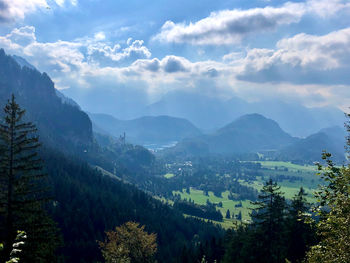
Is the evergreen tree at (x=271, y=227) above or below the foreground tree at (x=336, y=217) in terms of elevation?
below

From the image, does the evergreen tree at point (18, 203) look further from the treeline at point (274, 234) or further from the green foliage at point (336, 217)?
the treeline at point (274, 234)

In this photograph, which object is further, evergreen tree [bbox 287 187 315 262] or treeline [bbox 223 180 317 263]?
evergreen tree [bbox 287 187 315 262]

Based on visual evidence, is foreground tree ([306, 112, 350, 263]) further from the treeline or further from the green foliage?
the treeline

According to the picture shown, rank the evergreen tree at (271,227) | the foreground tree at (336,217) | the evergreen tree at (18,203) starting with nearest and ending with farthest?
the foreground tree at (336,217) → the evergreen tree at (18,203) → the evergreen tree at (271,227)

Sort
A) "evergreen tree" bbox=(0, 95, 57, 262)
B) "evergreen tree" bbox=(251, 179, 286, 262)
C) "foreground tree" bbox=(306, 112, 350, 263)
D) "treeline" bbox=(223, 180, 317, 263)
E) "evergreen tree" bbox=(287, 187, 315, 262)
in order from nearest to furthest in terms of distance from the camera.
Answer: "foreground tree" bbox=(306, 112, 350, 263) → "evergreen tree" bbox=(0, 95, 57, 262) → "evergreen tree" bbox=(251, 179, 286, 262) → "treeline" bbox=(223, 180, 317, 263) → "evergreen tree" bbox=(287, 187, 315, 262)

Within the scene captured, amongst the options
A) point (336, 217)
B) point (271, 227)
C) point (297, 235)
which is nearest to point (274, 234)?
point (271, 227)

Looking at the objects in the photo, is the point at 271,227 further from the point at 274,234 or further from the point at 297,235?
the point at 297,235

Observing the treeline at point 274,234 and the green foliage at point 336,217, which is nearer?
the green foliage at point 336,217

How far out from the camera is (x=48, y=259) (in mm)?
32344

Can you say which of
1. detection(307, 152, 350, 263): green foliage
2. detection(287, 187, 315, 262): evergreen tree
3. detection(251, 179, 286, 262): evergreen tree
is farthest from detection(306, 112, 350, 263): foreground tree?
detection(287, 187, 315, 262): evergreen tree

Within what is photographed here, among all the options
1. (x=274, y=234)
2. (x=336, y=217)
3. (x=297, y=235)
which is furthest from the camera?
(x=297, y=235)

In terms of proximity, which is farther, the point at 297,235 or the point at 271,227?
the point at 297,235

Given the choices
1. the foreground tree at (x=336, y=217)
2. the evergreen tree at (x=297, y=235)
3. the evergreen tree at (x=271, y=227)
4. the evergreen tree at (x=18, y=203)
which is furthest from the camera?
the evergreen tree at (x=297, y=235)

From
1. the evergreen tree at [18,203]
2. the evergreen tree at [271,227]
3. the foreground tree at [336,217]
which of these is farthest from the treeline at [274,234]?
the evergreen tree at [18,203]
